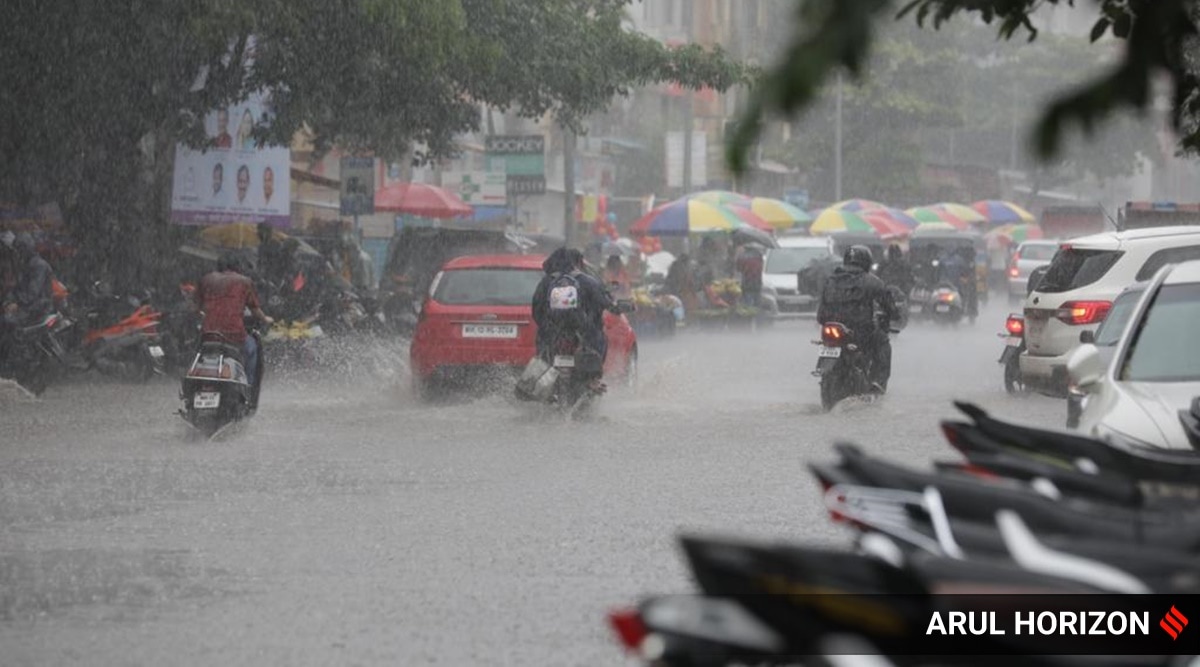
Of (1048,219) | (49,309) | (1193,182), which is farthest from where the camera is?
(1193,182)

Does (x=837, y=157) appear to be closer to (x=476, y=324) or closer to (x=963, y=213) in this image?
(x=963, y=213)

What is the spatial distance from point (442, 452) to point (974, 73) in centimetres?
8660

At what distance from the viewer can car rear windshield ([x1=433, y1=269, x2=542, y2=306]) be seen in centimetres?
1994

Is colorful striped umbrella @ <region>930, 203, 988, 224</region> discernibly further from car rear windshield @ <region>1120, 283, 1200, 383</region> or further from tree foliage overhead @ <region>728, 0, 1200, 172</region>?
tree foliage overhead @ <region>728, 0, 1200, 172</region>

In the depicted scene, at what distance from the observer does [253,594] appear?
29.4 ft

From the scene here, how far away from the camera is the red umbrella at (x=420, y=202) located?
1519 inches

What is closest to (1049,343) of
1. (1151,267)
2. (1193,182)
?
(1151,267)

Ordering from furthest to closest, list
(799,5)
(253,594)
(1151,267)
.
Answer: (1151,267) < (253,594) < (799,5)

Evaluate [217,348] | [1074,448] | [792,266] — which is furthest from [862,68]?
[792,266]

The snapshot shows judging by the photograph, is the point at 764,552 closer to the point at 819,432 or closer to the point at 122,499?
the point at 122,499

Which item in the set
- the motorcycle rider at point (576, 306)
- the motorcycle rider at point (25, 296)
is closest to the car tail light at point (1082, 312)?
the motorcycle rider at point (576, 306)

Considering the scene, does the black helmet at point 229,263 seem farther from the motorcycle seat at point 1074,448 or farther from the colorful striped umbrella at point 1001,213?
the colorful striped umbrella at point 1001,213

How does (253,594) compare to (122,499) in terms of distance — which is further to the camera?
(122,499)

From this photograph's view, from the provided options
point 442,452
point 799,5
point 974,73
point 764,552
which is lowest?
point 442,452
